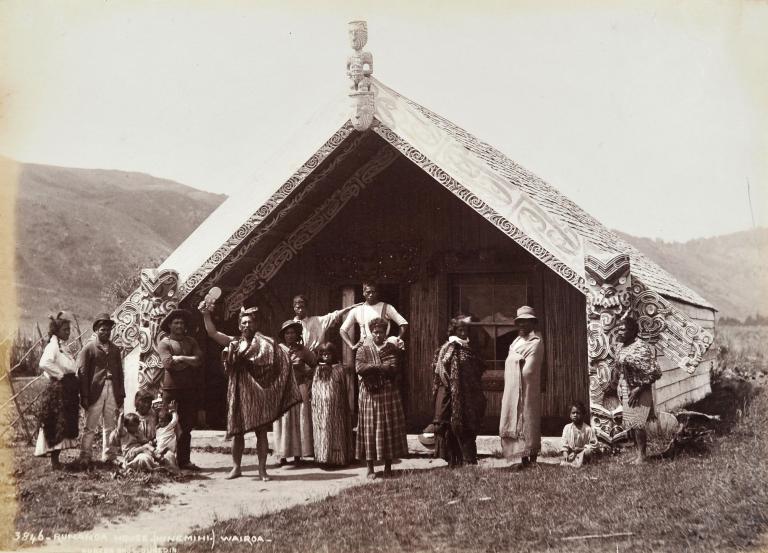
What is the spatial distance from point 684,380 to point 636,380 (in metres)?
5.42

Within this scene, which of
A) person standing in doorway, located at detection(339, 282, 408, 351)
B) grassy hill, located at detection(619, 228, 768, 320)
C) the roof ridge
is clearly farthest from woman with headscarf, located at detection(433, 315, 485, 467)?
grassy hill, located at detection(619, 228, 768, 320)

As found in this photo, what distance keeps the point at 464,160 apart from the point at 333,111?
1471mm

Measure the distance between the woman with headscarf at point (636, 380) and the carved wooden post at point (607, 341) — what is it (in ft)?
0.21

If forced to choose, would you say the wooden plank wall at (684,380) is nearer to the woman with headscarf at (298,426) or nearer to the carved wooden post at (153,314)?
the woman with headscarf at (298,426)

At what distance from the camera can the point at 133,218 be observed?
3462 centimetres

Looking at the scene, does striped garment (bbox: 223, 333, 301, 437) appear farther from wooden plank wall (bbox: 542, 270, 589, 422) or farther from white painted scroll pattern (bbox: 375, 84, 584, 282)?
wooden plank wall (bbox: 542, 270, 589, 422)

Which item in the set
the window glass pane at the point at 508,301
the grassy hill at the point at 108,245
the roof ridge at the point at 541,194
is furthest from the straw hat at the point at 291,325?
the grassy hill at the point at 108,245

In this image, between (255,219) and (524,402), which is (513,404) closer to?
(524,402)

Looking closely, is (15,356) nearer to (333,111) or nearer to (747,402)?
(333,111)

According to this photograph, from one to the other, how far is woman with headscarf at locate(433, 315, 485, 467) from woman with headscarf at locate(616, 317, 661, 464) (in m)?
1.46

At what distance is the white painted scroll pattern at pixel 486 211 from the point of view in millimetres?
7340

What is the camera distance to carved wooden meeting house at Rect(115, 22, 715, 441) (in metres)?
8.05

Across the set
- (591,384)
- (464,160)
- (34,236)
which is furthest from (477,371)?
(34,236)

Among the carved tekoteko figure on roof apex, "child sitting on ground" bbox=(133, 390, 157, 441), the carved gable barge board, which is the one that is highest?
the carved tekoteko figure on roof apex
